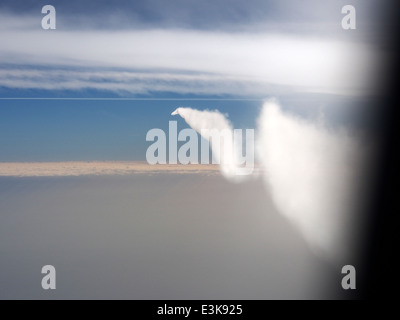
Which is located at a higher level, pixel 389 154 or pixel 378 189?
pixel 389 154

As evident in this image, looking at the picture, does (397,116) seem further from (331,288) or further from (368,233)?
(331,288)

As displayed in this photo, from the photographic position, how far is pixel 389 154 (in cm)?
559

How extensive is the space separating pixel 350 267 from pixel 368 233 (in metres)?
0.45

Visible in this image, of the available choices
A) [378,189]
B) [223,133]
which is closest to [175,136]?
[223,133]

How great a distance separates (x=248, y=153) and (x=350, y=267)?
1.69m

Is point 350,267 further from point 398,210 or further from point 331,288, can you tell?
point 398,210

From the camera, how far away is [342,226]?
18.5 ft
